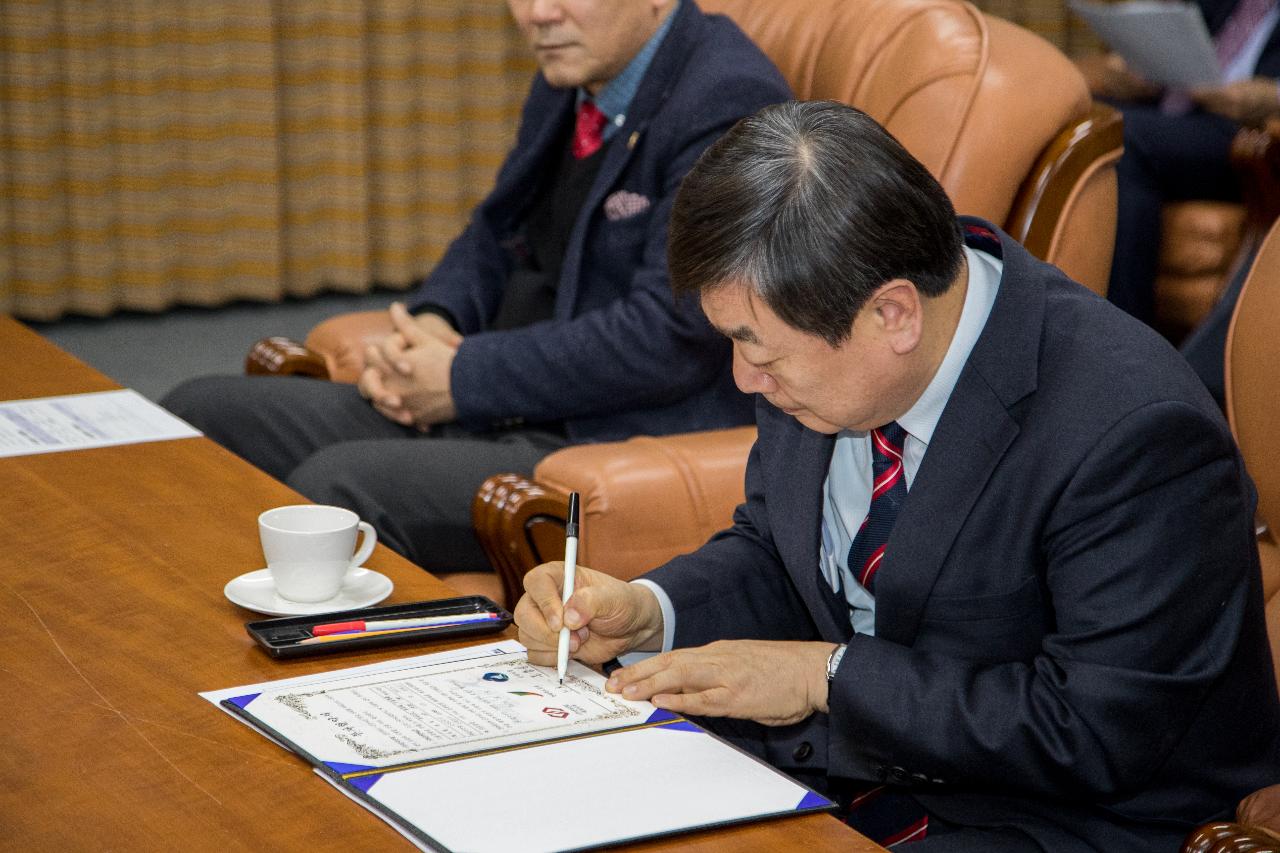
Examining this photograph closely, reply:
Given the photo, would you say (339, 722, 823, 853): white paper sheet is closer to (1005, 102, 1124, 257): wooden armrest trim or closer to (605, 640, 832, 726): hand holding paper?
(605, 640, 832, 726): hand holding paper

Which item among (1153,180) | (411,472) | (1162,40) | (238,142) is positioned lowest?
(238,142)

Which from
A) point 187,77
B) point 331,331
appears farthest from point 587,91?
point 187,77

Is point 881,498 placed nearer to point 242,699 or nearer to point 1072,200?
point 242,699

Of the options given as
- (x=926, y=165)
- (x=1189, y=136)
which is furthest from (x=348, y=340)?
(x=1189, y=136)

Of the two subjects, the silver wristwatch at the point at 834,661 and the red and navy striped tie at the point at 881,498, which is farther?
the red and navy striped tie at the point at 881,498

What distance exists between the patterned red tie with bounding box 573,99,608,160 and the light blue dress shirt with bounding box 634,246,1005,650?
1.17 m

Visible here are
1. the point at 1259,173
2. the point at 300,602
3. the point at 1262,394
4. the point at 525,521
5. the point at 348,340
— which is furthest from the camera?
the point at 1259,173

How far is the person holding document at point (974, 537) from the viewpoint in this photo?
1282 mm

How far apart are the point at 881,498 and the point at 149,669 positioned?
68 cm

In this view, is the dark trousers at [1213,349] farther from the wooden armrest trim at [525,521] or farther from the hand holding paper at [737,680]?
the hand holding paper at [737,680]

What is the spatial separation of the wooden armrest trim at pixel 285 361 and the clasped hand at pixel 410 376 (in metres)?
0.20

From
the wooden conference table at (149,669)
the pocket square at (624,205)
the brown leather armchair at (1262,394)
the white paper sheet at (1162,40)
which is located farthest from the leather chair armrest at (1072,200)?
the white paper sheet at (1162,40)

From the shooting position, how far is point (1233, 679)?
1377mm

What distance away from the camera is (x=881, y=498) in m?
1.49
